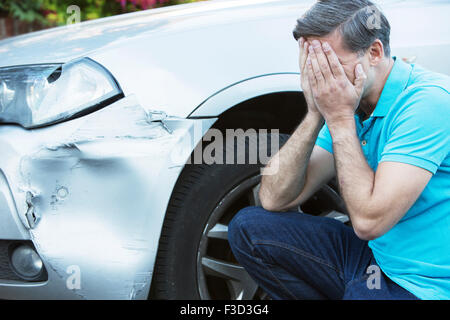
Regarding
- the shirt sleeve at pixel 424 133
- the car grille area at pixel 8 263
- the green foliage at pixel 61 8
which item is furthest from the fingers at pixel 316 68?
the green foliage at pixel 61 8

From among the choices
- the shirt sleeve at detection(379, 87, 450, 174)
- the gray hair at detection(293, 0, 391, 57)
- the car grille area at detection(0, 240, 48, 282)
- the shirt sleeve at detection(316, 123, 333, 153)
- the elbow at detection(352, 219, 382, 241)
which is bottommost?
the car grille area at detection(0, 240, 48, 282)

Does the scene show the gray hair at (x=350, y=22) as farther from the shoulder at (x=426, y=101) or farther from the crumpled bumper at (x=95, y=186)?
the crumpled bumper at (x=95, y=186)

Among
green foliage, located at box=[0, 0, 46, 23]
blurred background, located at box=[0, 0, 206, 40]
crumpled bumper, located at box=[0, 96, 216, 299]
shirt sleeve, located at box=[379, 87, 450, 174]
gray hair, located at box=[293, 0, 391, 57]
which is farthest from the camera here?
green foliage, located at box=[0, 0, 46, 23]

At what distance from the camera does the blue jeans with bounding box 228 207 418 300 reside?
6.01 feet

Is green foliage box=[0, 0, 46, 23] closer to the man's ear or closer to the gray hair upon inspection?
the gray hair

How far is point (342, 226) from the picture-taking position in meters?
1.96

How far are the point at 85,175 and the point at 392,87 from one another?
3.34 feet

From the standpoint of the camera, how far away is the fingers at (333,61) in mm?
1610

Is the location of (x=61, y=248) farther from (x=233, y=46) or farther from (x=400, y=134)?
(x=400, y=134)

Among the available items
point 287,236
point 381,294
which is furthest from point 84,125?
point 381,294

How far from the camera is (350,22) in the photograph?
63.0 inches

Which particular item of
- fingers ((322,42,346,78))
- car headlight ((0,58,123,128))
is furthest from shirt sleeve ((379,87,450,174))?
car headlight ((0,58,123,128))

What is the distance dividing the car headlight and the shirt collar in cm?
85

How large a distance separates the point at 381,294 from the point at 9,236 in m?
1.21
